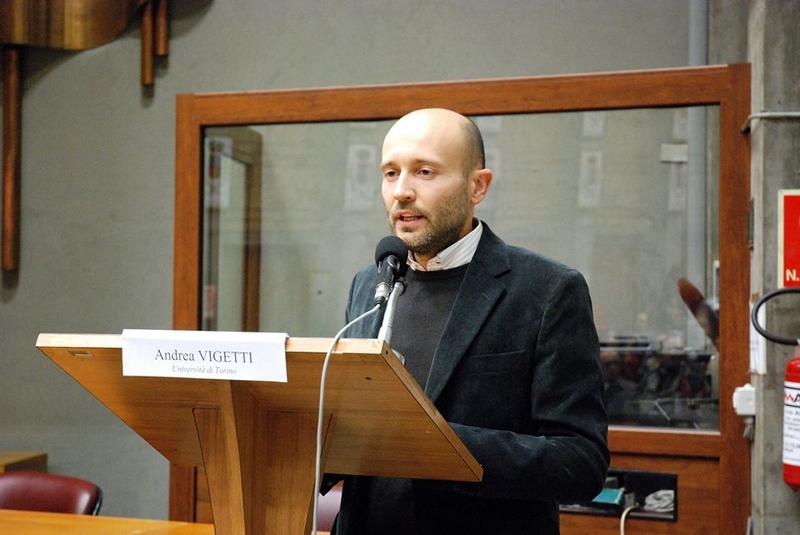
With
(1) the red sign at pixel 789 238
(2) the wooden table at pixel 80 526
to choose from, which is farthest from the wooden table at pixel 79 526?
(1) the red sign at pixel 789 238

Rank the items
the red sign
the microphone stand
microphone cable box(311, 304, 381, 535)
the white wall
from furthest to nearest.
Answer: the white wall < the red sign < the microphone stand < microphone cable box(311, 304, 381, 535)

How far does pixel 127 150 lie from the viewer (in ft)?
14.3

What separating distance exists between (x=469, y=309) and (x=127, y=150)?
3.07m

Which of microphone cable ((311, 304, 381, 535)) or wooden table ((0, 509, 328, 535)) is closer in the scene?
microphone cable ((311, 304, 381, 535))

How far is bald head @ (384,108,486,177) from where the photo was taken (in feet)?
5.79

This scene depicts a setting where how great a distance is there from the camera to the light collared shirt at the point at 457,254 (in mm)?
1829

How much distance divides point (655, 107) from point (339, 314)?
1.42 m

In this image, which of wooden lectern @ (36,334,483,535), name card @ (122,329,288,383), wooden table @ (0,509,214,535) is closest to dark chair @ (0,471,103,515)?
wooden table @ (0,509,214,535)

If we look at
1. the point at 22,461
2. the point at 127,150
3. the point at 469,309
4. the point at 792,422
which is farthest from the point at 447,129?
the point at 22,461

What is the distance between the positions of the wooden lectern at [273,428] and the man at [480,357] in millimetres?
181

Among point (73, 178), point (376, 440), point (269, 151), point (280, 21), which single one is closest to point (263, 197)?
point (269, 151)

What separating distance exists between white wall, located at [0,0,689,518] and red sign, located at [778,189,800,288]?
1444 mm

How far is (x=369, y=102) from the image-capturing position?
340 centimetres

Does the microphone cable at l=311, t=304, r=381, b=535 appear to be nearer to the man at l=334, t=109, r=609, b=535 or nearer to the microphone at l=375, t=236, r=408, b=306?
the microphone at l=375, t=236, r=408, b=306
